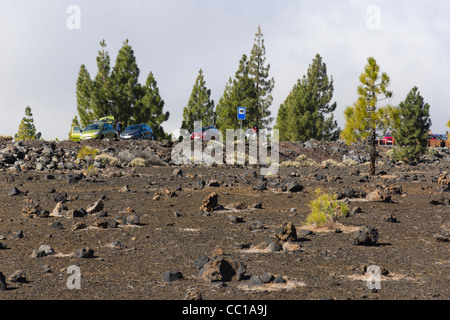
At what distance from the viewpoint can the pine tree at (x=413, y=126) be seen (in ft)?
112

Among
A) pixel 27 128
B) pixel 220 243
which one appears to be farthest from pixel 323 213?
pixel 27 128

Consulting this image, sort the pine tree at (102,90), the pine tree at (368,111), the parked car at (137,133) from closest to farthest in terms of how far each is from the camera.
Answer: the pine tree at (368,111), the parked car at (137,133), the pine tree at (102,90)

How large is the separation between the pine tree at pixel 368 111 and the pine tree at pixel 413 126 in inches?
472

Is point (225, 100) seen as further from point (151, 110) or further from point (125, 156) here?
point (125, 156)

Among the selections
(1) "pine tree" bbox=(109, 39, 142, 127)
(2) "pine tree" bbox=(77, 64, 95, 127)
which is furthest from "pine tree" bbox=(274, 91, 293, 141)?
(2) "pine tree" bbox=(77, 64, 95, 127)

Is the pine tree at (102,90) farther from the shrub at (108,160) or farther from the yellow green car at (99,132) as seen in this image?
the shrub at (108,160)

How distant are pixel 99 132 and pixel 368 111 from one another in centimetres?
1872

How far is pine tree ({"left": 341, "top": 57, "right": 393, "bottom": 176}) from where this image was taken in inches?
885

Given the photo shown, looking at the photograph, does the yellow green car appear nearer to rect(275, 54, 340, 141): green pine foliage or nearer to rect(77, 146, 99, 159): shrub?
rect(77, 146, 99, 159): shrub

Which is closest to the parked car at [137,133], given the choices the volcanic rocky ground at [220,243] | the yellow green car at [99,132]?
the yellow green car at [99,132]

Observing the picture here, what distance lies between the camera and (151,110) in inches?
1944

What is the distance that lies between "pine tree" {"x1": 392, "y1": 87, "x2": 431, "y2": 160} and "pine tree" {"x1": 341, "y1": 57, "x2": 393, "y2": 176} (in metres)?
12.0

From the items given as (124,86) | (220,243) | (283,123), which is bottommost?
(220,243)

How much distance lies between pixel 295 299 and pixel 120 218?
6.38 metres
